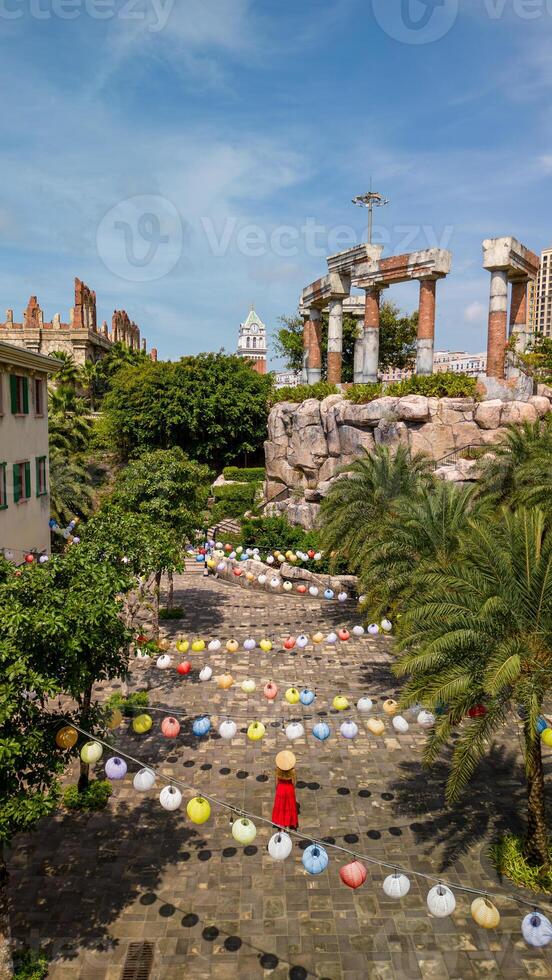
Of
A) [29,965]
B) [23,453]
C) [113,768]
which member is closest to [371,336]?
[23,453]

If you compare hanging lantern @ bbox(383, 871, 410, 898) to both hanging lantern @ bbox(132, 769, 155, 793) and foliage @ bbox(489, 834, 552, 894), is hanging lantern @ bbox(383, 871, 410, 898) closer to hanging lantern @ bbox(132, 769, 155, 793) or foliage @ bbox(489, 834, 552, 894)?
foliage @ bbox(489, 834, 552, 894)

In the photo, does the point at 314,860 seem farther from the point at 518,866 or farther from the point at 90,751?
the point at 518,866

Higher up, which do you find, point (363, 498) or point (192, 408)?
point (192, 408)

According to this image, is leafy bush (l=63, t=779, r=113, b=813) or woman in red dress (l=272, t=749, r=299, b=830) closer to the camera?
woman in red dress (l=272, t=749, r=299, b=830)

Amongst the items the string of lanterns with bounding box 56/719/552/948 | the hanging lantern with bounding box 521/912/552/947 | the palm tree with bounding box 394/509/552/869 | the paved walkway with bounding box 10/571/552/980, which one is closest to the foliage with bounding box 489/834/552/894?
the palm tree with bounding box 394/509/552/869

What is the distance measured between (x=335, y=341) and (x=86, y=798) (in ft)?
108

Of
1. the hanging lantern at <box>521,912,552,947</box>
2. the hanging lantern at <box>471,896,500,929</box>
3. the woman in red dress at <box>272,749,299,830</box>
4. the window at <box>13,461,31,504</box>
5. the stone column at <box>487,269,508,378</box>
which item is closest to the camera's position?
the hanging lantern at <box>521,912,552,947</box>

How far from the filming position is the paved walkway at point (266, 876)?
9.74 meters

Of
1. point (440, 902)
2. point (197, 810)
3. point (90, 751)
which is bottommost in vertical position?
point (440, 902)

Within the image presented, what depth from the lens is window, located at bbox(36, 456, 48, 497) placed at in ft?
94.3

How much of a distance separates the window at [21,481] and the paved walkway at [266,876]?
44.2ft

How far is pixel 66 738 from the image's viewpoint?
31.9 feet

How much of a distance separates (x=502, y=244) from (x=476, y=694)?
27.6m

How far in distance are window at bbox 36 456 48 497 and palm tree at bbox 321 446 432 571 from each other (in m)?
13.7
